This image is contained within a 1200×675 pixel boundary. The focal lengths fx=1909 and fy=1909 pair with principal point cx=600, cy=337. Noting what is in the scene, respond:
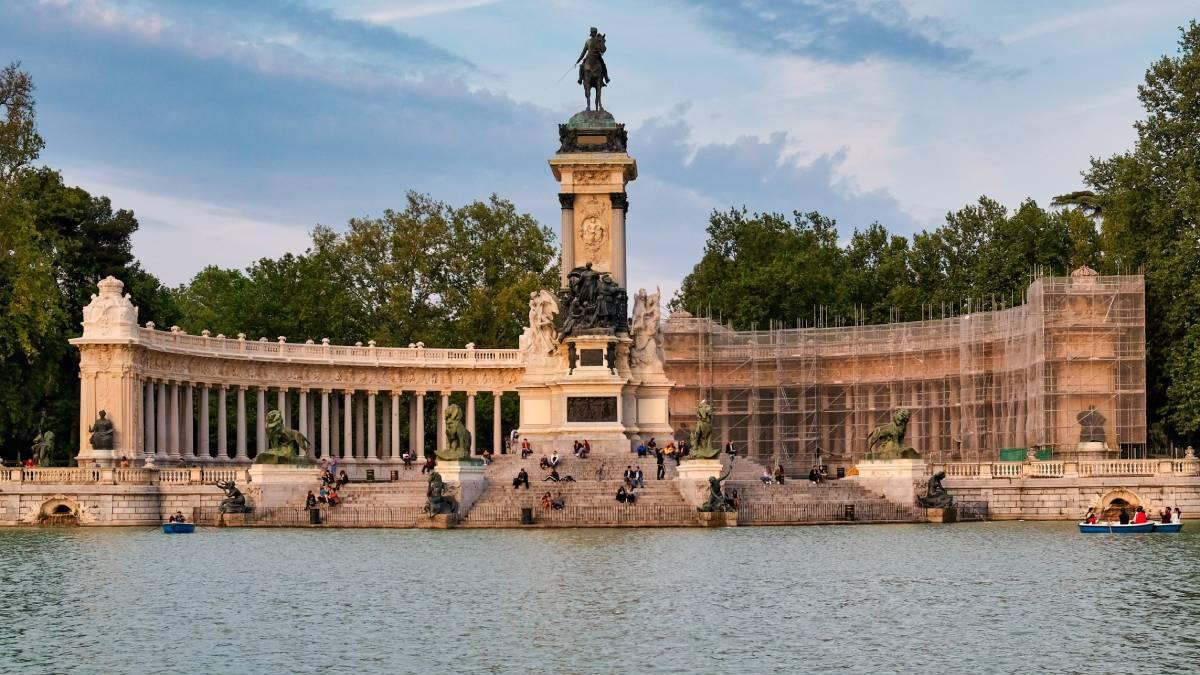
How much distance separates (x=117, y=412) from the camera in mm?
69938

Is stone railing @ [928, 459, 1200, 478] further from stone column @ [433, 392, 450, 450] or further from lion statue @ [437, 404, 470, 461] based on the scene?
stone column @ [433, 392, 450, 450]

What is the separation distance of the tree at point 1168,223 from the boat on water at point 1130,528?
58.0ft

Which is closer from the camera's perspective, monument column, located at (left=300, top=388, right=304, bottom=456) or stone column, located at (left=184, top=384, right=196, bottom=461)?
stone column, located at (left=184, top=384, right=196, bottom=461)

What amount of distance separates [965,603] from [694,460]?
25.1 metres

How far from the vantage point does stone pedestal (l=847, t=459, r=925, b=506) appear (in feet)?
193

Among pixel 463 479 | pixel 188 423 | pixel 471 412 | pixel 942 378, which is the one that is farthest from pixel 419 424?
pixel 463 479

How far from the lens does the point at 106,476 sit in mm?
61094

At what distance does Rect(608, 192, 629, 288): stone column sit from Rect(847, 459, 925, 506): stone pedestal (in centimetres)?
1734

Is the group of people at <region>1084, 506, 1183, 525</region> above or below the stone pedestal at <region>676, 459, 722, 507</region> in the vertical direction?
below

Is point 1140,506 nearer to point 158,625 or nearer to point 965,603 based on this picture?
point 965,603

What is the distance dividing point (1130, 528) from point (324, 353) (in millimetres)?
41595

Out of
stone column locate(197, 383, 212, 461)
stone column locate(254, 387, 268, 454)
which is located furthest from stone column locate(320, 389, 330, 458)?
stone column locate(197, 383, 212, 461)

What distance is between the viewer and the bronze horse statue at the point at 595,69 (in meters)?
76.6

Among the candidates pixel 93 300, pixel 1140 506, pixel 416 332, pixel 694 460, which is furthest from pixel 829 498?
pixel 416 332
